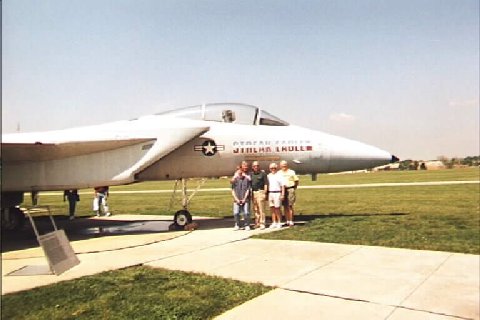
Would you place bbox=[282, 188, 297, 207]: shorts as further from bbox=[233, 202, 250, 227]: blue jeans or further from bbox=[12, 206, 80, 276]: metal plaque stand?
bbox=[12, 206, 80, 276]: metal plaque stand

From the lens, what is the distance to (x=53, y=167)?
9828 millimetres

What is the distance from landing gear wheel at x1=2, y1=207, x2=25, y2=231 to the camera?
12398 millimetres

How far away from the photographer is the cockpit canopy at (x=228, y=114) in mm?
10548

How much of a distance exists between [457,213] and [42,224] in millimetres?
12667

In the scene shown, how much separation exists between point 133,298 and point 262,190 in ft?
19.7

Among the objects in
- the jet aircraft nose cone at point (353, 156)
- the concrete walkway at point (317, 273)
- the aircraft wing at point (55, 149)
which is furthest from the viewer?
the jet aircraft nose cone at point (353, 156)

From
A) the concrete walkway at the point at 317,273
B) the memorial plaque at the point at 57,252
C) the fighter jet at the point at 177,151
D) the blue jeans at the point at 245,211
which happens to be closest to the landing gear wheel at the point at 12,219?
the fighter jet at the point at 177,151

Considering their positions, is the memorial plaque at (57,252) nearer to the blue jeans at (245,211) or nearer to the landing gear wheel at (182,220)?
the landing gear wheel at (182,220)

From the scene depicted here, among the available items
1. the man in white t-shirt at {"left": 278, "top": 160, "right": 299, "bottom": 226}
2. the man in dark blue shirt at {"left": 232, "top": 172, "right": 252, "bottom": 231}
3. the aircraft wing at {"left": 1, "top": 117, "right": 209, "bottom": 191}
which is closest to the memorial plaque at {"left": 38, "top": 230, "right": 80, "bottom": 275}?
the aircraft wing at {"left": 1, "top": 117, "right": 209, "bottom": 191}

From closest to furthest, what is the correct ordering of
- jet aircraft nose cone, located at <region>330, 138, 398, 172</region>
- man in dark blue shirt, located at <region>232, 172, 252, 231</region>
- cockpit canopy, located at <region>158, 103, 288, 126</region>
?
man in dark blue shirt, located at <region>232, 172, 252, 231</region> < jet aircraft nose cone, located at <region>330, 138, 398, 172</region> < cockpit canopy, located at <region>158, 103, 288, 126</region>

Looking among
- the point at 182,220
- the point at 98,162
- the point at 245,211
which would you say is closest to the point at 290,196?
the point at 245,211

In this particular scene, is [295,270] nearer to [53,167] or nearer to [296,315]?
[296,315]

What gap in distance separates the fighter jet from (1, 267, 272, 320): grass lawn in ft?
14.9

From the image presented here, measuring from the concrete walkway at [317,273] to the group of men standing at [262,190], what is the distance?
1.56 metres
